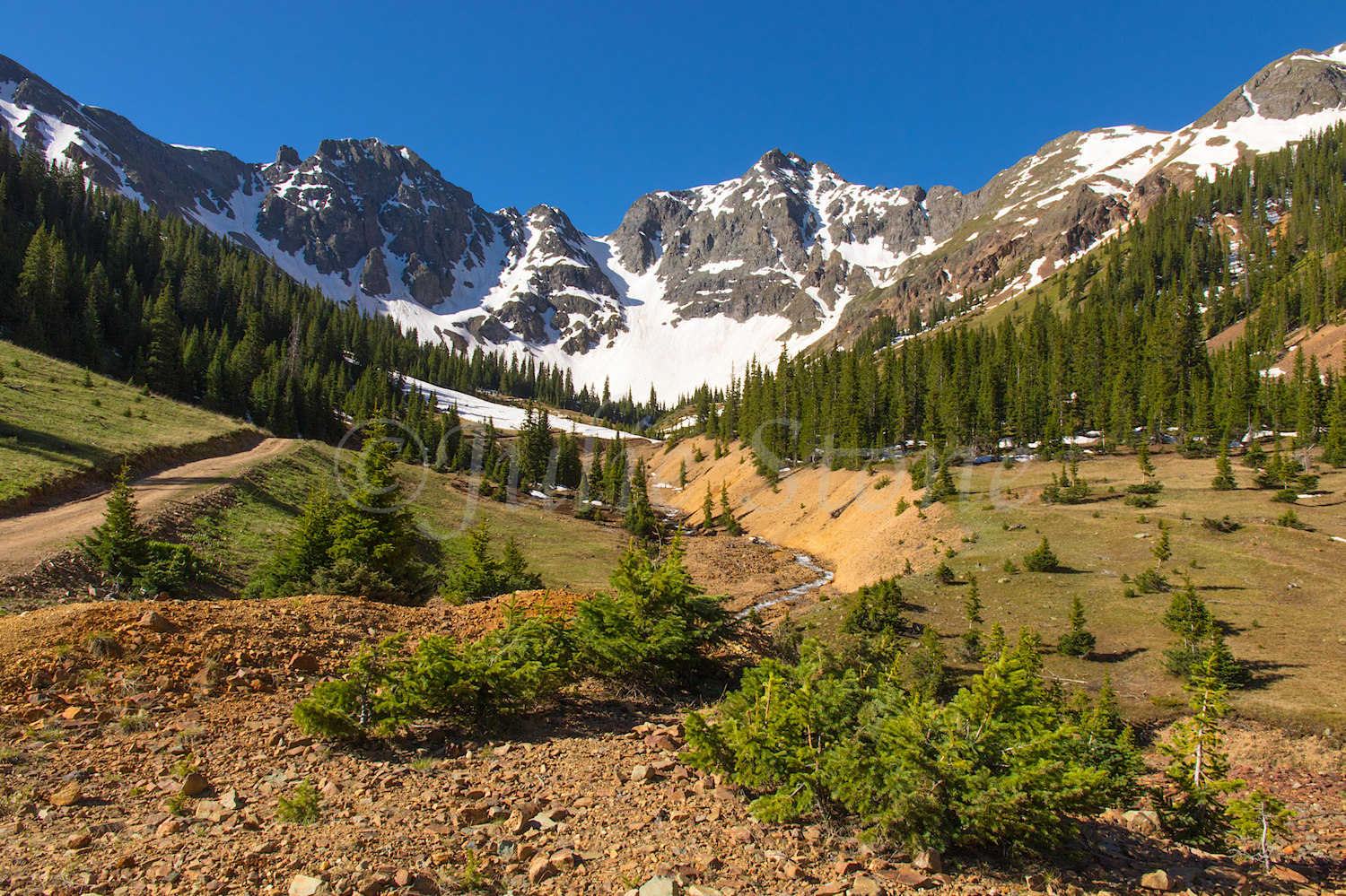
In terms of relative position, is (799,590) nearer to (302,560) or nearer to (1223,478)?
(302,560)

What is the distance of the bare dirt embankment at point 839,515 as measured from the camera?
4300 cm

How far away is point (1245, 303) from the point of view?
118562 mm

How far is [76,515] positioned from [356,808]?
93.8ft

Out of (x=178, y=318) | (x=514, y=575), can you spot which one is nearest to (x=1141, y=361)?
(x=514, y=575)

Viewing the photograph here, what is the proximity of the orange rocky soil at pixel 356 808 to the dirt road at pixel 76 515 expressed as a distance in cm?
1447

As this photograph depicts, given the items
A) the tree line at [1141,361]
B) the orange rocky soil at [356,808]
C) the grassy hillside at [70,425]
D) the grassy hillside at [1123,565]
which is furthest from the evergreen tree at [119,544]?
the tree line at [1141,361]

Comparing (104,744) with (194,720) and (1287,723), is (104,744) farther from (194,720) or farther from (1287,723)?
(1287,723)

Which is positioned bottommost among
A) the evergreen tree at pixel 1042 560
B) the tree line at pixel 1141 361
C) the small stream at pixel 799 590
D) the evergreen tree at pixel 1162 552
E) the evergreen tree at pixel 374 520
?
the small stream at pixel 799 590

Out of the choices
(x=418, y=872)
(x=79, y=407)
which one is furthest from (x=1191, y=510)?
(x=79, y=407)

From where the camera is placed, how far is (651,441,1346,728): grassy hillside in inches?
825

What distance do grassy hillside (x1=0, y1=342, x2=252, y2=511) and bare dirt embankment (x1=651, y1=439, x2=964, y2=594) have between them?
44.8 m

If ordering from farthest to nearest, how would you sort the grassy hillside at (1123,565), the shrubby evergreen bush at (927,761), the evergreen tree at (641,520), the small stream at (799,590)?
the evergreen tree at (641,520) < the small stream at (799,590) < the grassy hillside at (1123,565) < the shrubby evergreen bush at (927,761)

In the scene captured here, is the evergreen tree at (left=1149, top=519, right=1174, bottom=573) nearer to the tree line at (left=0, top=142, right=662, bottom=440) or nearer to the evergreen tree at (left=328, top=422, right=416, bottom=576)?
the evergreen tree at (left=328, top=422, right=416, bottom=576)

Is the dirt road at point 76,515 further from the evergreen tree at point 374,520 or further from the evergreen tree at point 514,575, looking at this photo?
the evergreen tree at point 514,575
